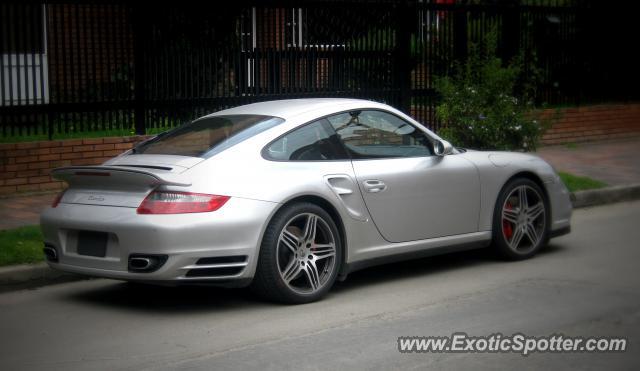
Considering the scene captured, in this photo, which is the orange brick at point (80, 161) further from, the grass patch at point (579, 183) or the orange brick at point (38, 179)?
the grass patch at point (579, 183)

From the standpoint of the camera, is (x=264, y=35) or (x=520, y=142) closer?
(x=520, y=142)

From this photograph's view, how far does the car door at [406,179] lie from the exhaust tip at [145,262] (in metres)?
1.64

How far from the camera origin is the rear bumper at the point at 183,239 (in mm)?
6406

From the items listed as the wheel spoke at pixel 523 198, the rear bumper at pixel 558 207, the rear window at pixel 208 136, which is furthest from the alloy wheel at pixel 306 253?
the rear bumper at pixel 558 207

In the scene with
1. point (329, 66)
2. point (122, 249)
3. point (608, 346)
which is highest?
point (329, 66)

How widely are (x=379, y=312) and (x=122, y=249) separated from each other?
1767mm

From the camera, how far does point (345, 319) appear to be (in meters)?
6.60

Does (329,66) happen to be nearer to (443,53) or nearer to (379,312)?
(443,53)

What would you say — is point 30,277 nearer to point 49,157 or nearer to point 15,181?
point 15,181

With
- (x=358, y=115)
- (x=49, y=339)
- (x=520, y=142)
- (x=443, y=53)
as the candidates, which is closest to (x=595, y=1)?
(x=443, y=53)

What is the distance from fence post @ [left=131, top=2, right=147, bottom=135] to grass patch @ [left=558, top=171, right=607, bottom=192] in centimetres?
515

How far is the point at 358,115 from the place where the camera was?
25.4 feet

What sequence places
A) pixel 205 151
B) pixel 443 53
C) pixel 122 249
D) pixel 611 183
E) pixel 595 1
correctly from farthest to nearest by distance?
→ pixel 595 1, pixel 443 53, pixel 611 183, pixel 205 151, pixel 122 249

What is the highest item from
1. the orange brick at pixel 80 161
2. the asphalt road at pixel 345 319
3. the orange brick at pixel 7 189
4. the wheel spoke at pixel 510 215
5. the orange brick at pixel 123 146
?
the orange brick at pixel 123 146
